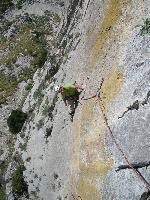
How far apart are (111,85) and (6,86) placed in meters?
30.1

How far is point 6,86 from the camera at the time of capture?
51.1m

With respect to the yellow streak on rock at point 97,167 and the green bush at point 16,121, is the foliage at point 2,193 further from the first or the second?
the yellow streak on rock at point 97,167

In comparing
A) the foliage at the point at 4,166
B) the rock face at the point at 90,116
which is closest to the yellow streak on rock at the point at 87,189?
the rock face at the point at 90,116

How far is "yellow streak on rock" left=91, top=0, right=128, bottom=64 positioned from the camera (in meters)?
25.3

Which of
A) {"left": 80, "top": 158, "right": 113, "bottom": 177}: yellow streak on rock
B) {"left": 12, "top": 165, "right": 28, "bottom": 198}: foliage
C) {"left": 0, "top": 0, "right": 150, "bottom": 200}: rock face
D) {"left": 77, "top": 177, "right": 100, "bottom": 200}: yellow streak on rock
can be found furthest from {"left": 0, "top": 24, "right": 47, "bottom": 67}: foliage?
{"left": 80, "top": 158, "right": 113, "bottom": 177}: yellow streak on rock

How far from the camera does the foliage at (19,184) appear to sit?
3506 centimetres

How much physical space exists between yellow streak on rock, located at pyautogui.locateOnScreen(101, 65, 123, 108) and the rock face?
60mm

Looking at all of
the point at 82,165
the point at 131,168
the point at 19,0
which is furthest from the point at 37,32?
the point at 131,168

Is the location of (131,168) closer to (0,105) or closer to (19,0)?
(0,105)

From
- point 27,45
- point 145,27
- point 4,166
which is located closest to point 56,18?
point 27,45

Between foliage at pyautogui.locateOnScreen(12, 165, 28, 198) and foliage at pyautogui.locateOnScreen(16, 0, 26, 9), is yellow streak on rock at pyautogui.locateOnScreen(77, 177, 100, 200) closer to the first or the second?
foliage at pyautogui.locateOnScreen(12, 165, 28, 198)

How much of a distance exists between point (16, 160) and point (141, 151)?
2145cm

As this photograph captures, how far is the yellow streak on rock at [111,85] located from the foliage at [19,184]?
14848mm

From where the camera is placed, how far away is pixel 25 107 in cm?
4262
